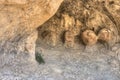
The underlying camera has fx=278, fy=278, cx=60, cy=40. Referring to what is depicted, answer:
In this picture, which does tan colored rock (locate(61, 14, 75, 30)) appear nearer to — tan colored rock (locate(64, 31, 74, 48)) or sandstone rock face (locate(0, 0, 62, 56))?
tan colored rock (locate(64, 31, 74, 48))

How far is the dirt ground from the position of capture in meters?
3.78

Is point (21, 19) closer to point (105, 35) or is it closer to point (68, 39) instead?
point (68, 39)

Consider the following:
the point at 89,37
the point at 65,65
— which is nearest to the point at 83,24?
the point at 89,37

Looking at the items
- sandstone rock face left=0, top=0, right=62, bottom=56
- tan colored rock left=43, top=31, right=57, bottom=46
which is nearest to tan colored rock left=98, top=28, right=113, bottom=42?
tan colored rock left=43, top=31, right=57, bottom=46

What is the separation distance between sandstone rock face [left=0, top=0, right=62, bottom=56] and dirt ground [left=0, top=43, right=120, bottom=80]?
7.8 inches

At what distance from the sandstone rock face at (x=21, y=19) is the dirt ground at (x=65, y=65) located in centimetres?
20

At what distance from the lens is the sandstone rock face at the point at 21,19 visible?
3487mm

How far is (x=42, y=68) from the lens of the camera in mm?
4176

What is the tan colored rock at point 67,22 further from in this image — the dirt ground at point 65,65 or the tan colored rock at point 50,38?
the dirt ground at point 65,65

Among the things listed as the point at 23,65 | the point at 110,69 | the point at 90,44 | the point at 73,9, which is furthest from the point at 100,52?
the point at 23,65

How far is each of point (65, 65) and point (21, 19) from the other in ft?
4.00

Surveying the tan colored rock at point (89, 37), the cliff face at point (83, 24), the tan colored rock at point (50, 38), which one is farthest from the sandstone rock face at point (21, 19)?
the tan colored rock at point (89, 37)

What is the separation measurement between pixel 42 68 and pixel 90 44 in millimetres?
1418

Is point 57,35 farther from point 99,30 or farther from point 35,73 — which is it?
point 35,73
